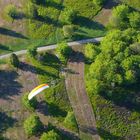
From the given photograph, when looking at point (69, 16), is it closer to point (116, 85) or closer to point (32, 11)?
point (32, 11)

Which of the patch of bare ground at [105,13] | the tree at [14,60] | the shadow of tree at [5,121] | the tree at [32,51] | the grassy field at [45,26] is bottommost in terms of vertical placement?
the shadow of tree at [5,121]

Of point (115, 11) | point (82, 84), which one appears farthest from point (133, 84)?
point (115, 11)

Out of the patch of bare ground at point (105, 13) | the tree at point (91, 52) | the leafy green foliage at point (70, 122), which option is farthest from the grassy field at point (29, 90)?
the patch of bare ground at point (105, 13)

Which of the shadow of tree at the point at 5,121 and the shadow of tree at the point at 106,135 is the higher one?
the shadow of tree at the point at 106,135

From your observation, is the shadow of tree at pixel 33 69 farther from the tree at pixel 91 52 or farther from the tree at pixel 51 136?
the tree at pixel 51 136

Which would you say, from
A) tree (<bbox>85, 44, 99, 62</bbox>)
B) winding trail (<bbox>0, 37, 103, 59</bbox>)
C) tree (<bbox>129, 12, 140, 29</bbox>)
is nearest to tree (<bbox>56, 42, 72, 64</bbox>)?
winding trail (<bbox>0, 37, 103, 59</bbox>)

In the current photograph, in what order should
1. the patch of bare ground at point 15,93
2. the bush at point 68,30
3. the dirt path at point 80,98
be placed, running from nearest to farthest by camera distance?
the dirt path at point 80,98
the patch of bare ground at point 15,93
the bush at point 68,30

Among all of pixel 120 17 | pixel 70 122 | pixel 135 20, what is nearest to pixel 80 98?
pixel 70 122
